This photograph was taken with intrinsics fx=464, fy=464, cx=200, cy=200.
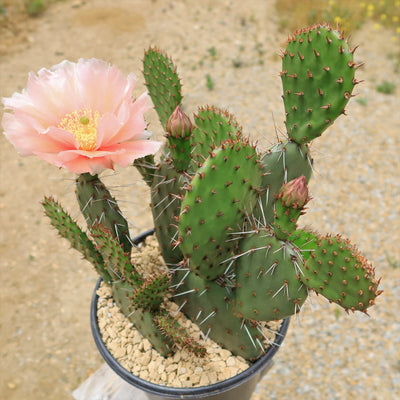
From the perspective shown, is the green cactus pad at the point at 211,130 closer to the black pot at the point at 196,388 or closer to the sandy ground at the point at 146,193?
the sandy ground at the point at 146,193

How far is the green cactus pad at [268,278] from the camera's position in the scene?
2.77 ft

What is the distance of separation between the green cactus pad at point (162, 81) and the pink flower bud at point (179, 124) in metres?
0.22

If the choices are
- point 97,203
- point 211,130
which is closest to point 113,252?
point 97,203

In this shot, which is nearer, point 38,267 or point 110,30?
point 38,267

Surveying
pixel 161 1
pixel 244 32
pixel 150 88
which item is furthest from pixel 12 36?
pixel 150 88

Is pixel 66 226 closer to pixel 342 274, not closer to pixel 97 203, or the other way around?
pixel 97 203

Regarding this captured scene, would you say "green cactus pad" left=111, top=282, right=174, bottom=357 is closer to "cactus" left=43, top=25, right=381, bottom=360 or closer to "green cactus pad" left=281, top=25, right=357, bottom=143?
"cactus" left=43, top=25, right=381, bottom=360

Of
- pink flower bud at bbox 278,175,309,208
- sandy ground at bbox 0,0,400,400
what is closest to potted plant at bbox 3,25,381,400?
pink flower bud at bbox 278,175,309,208

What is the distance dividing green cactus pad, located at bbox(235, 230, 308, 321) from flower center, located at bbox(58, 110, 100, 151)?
1.12ft

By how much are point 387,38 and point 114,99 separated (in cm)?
377

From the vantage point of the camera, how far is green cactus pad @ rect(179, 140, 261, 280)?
0.81 m

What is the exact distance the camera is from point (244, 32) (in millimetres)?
3949

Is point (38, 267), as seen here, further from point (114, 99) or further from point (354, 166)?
point (354, 166)

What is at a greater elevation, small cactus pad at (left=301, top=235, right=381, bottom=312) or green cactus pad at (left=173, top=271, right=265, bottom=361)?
small cactus pad at (left=301, top=235, right=381, bottom=312)
